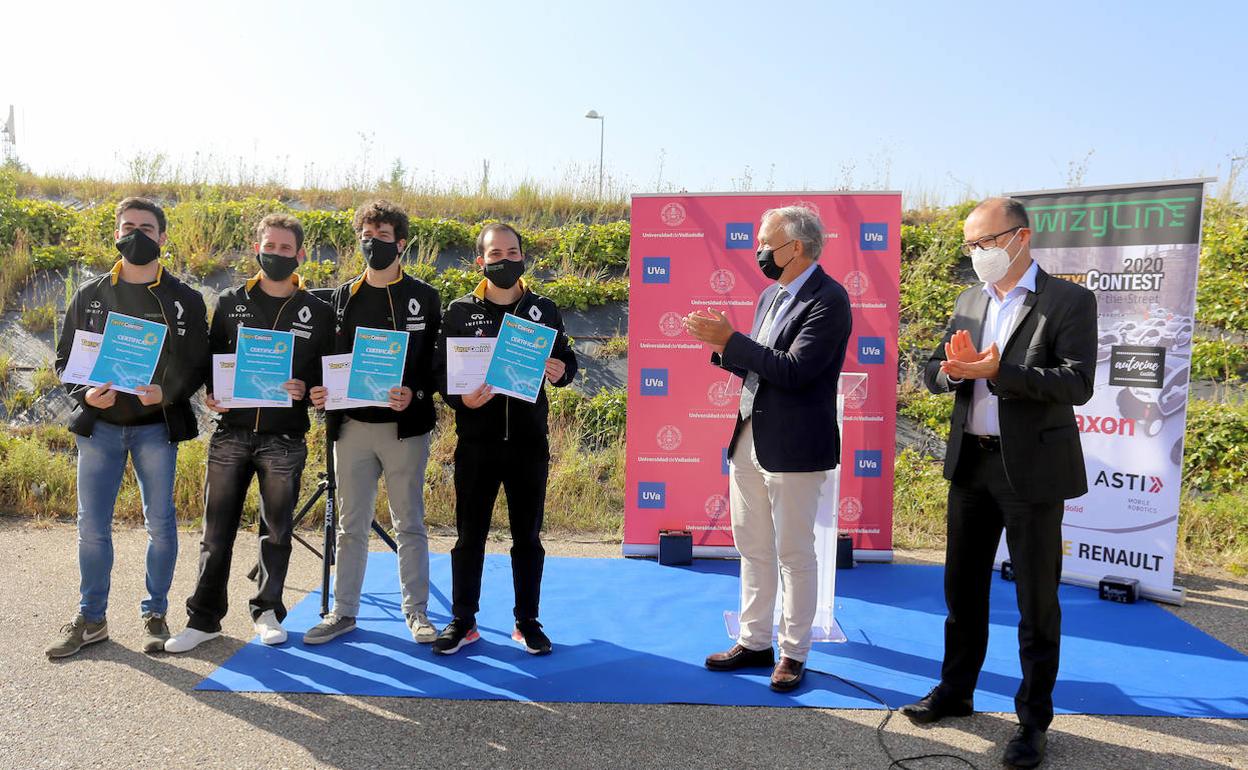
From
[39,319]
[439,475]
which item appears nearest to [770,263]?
[439,475]

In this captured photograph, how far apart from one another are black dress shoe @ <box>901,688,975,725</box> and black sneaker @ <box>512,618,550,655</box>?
1719mm

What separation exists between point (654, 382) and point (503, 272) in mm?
2315

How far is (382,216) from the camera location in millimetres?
4059

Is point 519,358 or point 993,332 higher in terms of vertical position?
point 993,332

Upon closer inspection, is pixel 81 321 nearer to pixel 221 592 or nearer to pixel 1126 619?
pixel 221 592

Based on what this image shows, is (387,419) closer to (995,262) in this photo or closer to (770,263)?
(770,263)

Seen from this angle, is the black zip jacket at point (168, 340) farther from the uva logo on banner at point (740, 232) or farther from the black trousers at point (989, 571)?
the black trousers at point (989, 571)

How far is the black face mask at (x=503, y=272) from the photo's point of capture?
13.1ft

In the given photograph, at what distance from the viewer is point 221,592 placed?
13.9 ft

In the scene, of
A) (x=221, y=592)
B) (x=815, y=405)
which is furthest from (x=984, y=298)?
(x=221, y=592)

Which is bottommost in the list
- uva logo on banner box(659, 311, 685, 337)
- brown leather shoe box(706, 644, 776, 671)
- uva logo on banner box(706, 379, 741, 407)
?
brown leather shoe box(706, 644, 776, 671)

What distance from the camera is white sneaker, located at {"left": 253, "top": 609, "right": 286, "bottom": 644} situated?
421cm

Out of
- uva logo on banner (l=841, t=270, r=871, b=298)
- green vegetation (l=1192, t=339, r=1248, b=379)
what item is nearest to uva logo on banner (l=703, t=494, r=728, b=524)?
uva logo on banner (l=841, t=270, r=871, b=298)

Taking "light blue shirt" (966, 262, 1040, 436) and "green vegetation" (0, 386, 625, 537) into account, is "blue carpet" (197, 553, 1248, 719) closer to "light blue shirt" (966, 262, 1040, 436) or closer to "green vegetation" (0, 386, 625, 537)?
"light blue shirt" (966, 262, 1040, 436)
